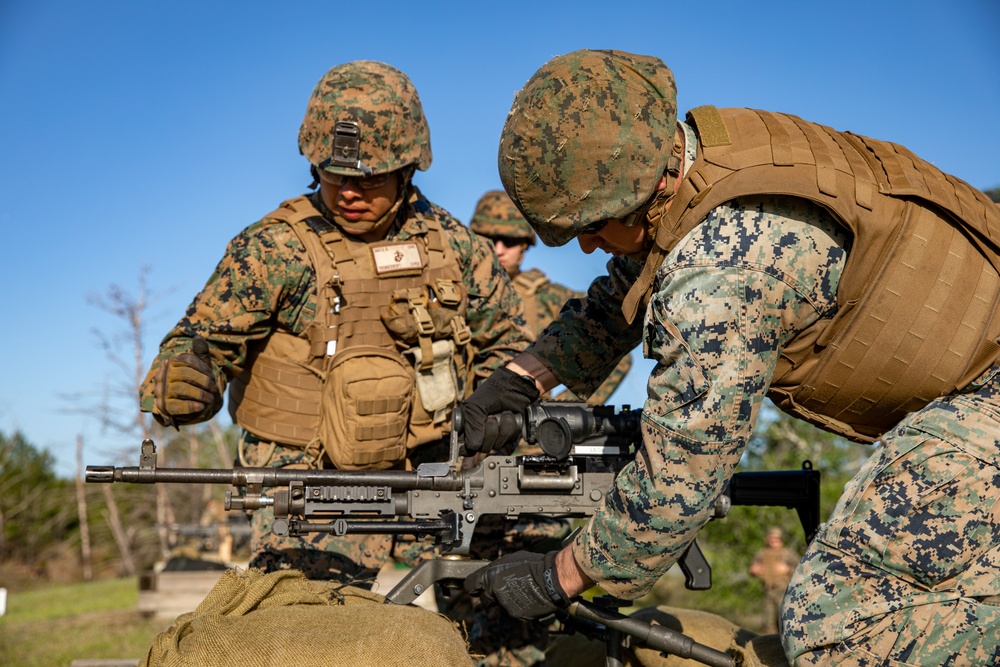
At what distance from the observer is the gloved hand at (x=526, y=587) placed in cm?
341

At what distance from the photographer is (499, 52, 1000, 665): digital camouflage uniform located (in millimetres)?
2951

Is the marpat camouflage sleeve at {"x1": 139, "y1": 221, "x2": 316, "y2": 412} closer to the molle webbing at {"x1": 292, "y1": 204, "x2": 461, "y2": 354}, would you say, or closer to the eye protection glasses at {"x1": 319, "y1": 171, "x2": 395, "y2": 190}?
the molle webbing at {"x1": 292, "y1": 204, "x2": 461, "y2": 354}

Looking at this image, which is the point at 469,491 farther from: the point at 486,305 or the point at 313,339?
the point at 486,305

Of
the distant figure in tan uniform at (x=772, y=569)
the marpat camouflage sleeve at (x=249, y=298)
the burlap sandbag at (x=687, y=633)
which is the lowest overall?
the distant figure in tan uniform at (x=772, y=569)

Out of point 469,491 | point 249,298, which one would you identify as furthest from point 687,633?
point 249,298

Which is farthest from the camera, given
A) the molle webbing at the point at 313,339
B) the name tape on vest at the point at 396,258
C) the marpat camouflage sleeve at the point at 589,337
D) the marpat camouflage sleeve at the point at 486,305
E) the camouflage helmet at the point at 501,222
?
the camouflage helmet at the point at 501,222

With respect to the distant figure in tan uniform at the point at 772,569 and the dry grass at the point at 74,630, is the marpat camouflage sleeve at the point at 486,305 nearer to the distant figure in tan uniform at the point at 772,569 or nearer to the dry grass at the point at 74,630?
the dry grass at the point at 74,630

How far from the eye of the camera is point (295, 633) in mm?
3182

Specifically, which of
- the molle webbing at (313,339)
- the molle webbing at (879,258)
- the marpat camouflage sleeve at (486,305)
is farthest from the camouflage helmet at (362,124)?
the molle webbing at (879,258)

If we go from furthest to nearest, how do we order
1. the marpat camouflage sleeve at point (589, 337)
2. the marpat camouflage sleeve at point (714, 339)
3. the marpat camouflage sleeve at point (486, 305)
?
the marpat camouflage sleeve at point (486, 305) → the marpat camouflage sleeve at point (589, 337) → the marpat camouflage sleeve at point (714, 339)

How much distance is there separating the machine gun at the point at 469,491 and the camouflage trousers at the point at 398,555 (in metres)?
0.52

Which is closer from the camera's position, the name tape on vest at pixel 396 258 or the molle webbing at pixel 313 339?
the molle webbing at pixel 313 339

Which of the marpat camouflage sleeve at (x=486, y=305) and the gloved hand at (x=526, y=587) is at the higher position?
the marpat camouflage sleeve at (x=486, y=305)

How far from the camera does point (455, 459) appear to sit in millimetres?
4066
